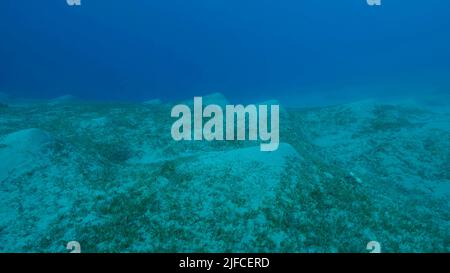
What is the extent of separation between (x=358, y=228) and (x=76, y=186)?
1881 centimetres

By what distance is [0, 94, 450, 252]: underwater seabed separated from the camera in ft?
55.8

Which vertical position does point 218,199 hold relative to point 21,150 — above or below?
below

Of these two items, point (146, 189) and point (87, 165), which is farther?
point (87, 165)

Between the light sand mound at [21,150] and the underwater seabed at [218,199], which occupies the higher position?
the light sand mound at [21,150]

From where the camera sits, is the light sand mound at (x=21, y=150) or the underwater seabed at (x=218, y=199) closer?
the underwater seabed at (x=218, y=199)

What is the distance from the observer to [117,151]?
32.5 metres

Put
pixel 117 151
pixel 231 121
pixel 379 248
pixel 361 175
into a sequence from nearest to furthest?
pixel 379 248 < pixel 361 175 < pixel 117 151 < pixel 231 121

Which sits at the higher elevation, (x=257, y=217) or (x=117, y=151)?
(x=117, y=151)

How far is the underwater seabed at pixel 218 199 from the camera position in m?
17.0

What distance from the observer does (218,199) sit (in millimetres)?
19547

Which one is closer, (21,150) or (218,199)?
(218,199)
